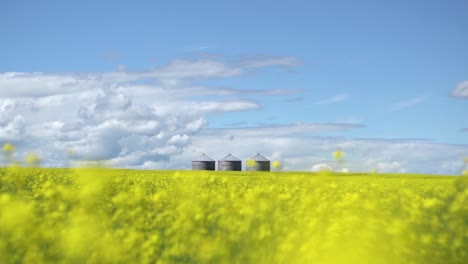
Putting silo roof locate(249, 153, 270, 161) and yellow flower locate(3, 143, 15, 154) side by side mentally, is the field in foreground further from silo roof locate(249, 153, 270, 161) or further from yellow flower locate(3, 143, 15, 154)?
silo roof locate(249, 153, 270, 161)

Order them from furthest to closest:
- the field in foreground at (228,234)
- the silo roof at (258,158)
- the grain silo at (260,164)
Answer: the silo roof at (258,158), the grain silo at (260,164), the field in foreground at (228,234)

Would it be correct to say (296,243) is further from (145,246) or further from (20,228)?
(20,228)

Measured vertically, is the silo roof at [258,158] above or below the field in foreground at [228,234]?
above

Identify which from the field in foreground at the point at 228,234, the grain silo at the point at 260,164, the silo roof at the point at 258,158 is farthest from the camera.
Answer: the silo roof at the point at 258,158

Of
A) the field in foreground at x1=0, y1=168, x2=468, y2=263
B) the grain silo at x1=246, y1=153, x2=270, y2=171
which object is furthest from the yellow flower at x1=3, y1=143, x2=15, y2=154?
the grain silo at x1=246, y1=153, x2=270, y2=171

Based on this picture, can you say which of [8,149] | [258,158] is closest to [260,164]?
[258,158]

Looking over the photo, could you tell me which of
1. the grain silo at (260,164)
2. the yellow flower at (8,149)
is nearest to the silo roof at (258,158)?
the grain silo at (260,164)

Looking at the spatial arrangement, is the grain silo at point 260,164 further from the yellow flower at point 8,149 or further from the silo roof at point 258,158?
the yellow flower at point 8,149

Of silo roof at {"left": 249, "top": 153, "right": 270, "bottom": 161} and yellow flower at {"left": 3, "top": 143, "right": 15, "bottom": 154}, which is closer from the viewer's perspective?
yellow flower at {"left": 3, "top": 143, "right": 15, "bottom": 154}

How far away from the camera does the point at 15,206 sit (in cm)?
705

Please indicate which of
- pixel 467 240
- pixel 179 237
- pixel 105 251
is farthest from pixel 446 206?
pixel 105 251

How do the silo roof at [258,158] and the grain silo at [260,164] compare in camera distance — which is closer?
the grain silo at [260,164]

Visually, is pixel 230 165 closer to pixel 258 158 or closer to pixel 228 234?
pixel 258 158

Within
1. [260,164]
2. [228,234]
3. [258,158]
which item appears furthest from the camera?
[258,158]
